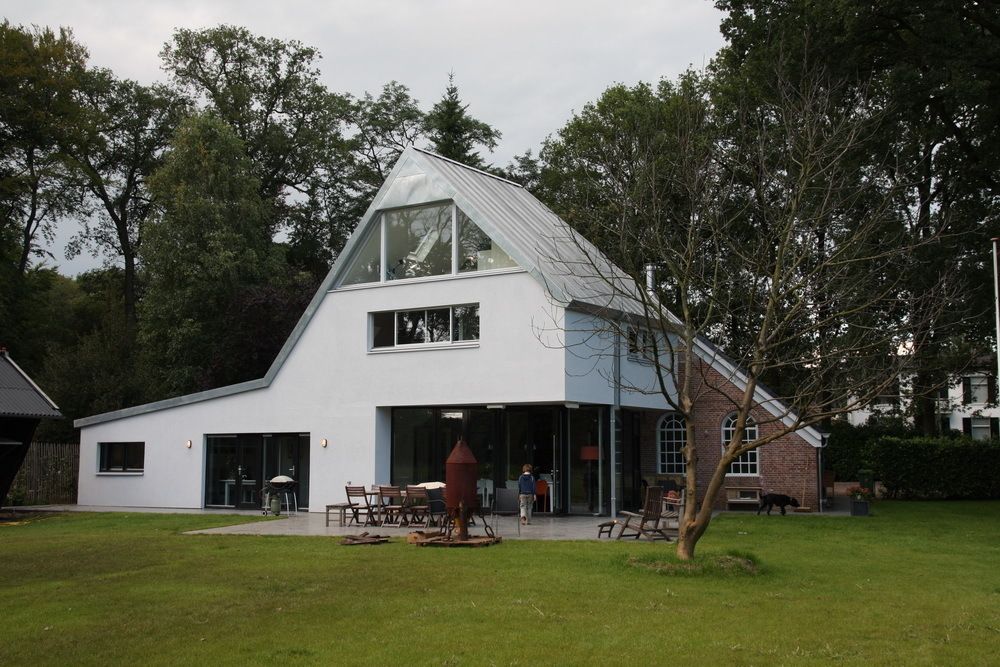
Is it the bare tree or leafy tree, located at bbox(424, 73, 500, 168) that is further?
leafy tree, located at bbox(424, 73, 500, 168)

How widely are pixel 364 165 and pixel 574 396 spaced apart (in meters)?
27.0

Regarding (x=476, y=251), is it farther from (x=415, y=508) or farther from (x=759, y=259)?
(x=759, y=259)

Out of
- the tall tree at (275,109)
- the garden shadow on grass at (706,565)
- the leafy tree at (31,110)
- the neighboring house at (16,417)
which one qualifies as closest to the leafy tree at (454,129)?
the tall tree at (275,109)

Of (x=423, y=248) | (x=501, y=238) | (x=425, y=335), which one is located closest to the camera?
(x=501, y=238)

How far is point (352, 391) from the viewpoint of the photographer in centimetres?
2530

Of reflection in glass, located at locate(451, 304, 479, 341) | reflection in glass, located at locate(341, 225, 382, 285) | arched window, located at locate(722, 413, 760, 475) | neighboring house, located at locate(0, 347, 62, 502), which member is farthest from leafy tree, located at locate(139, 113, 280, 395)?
arched window, located at locate(722, 413, 760, 475)

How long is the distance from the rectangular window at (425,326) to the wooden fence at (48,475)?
12.1 metres

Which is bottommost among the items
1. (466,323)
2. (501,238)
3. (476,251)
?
(466,323)

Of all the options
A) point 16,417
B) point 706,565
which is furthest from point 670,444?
point 16,417

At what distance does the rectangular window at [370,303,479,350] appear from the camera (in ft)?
77.8

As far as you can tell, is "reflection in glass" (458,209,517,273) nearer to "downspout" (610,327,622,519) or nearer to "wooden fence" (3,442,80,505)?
"downspout" (610,327,622,519)

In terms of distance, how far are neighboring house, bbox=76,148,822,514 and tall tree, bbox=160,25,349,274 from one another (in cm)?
1889

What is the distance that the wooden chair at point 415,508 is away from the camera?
65.4 feet

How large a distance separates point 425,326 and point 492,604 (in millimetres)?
14185
